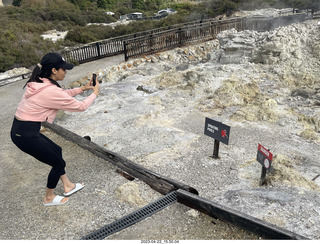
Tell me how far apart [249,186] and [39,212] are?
2.84m

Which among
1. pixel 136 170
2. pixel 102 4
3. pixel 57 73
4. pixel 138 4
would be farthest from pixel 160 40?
pixel 138 4

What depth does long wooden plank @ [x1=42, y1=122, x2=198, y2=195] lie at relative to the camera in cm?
385


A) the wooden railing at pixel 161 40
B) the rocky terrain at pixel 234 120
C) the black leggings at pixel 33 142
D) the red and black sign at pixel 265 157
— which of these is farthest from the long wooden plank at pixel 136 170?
the wooden railing at pixel 161 40

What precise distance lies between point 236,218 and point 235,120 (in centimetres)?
391

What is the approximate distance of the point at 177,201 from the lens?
370 cm

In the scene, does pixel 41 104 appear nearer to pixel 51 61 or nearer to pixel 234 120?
pixel 51 61

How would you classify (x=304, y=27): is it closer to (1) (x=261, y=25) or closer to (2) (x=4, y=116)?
(1) (x=261, y=25)

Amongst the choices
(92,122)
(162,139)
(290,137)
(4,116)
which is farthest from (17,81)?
(290,137)

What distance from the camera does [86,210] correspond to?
144 inches

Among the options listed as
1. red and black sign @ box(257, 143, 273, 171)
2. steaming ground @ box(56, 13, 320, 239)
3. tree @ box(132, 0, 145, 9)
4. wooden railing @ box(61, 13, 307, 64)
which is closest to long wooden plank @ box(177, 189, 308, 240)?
steaming ground @ box(56, 13, 320, 239)

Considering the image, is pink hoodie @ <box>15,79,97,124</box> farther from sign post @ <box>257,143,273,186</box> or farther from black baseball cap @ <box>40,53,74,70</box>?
sign post @ <box>257,143,273,186</box>

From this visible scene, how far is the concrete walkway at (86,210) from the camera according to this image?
321cm

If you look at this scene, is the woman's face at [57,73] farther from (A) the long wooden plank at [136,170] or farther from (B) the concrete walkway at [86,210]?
(A) the long wooden plank at [136,170]

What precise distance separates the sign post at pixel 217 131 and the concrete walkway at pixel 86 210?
1.46 meters
